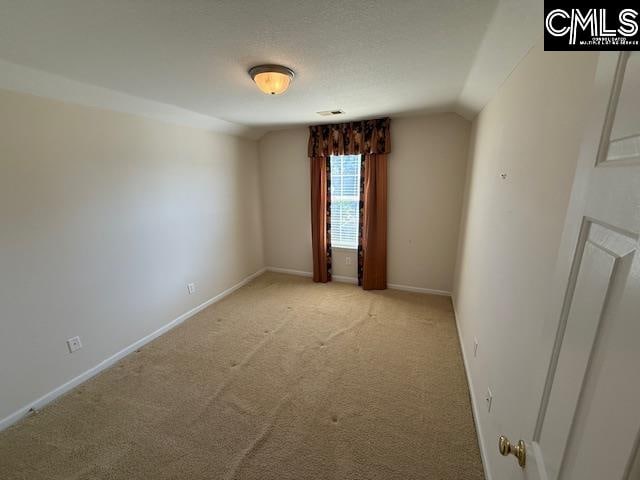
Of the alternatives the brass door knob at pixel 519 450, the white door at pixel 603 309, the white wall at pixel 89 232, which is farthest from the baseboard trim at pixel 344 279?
the white door at pixel 603 309

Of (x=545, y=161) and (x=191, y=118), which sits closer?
(x=545, y=161)

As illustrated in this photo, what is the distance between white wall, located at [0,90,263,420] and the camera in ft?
5.69

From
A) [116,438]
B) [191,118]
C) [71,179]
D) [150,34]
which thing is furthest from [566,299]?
[191,118]

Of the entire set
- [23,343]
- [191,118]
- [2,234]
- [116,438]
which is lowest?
[116,438]

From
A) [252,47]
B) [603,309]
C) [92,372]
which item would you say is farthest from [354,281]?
[603,309]

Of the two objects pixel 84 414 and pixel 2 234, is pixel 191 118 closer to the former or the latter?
pixel 2 234

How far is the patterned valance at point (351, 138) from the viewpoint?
331 centimetres

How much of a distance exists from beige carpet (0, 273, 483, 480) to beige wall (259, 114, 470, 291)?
979 mm

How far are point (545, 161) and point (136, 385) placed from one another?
9.55ft

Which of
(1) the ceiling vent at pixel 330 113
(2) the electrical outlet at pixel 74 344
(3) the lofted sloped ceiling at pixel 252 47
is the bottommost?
(2) the electrical outlet at pixel 74 344

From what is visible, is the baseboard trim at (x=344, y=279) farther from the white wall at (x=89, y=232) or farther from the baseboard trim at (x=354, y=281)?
the white wall at (x=89, y=232)

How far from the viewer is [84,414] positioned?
1.82m

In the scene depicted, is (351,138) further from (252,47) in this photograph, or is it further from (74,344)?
(74,344)

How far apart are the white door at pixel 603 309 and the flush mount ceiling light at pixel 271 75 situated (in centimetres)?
156
